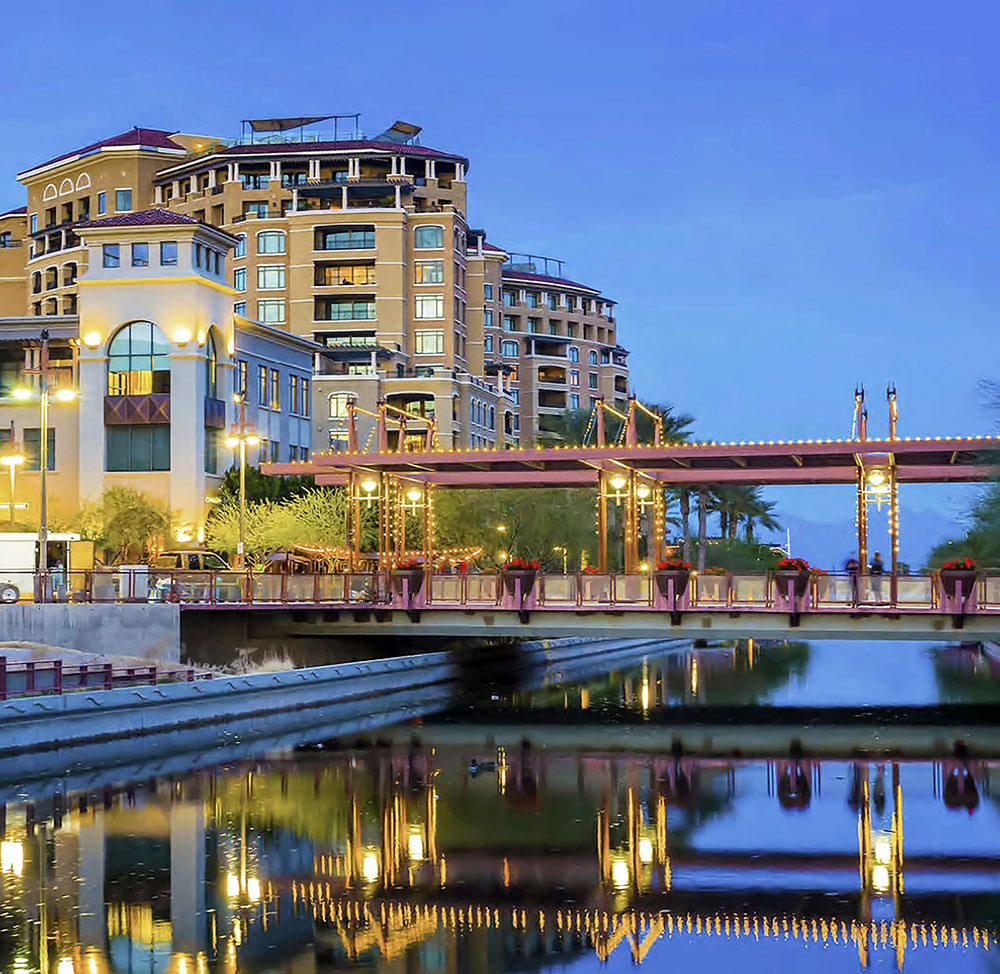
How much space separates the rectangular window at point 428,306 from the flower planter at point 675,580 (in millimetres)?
83117

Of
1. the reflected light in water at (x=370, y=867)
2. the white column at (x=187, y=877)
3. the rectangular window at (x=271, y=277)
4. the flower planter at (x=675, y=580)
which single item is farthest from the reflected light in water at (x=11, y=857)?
the rectangular window at (x=271, y=277)

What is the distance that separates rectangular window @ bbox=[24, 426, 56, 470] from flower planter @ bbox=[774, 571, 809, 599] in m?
45.1

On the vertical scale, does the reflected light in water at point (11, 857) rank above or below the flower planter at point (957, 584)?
below

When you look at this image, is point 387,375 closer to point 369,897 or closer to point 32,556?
point 32,556

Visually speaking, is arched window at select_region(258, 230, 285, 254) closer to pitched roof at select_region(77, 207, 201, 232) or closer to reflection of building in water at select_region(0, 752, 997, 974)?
pitched roof at select_region(77, 207, 201, 232)

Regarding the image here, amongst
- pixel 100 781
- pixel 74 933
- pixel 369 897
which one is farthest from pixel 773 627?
pixel 74 933

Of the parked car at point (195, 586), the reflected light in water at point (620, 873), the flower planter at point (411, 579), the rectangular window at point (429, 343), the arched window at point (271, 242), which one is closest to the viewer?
the reflected light in water at point (620, 873)

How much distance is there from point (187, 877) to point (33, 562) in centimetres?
3403

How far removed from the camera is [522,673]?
6119 cm

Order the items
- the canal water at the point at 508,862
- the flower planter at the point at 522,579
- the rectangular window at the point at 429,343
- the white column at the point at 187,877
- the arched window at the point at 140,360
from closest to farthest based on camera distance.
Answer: the canal water at the point at 508,862 < the white column at the point at 187,877 < the flower planter at the point at 522,579 < the arched window at the point at 140,360 < the rectangular window at the point at 429,343

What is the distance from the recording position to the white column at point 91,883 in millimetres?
19297

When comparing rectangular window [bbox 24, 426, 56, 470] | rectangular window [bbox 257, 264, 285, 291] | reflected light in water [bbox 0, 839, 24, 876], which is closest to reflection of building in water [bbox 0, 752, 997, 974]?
reflected light in water [bbox 0, 839, 24, 876]

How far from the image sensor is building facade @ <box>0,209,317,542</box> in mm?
74562

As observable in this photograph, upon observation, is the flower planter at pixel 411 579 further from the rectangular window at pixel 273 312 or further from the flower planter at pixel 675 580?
the rectangular window at pixel 273 312
